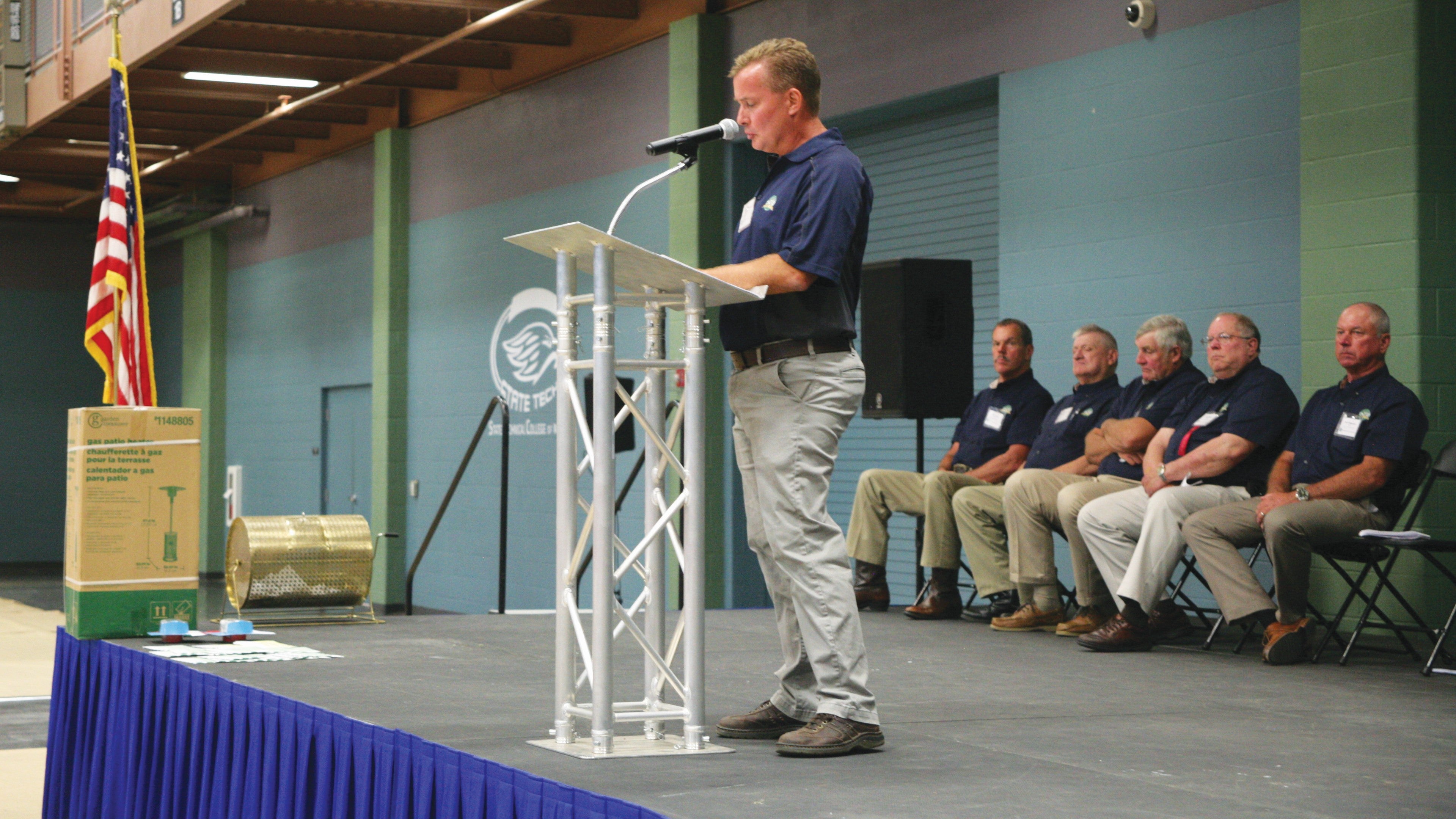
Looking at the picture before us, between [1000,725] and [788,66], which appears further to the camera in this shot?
[1000,725]

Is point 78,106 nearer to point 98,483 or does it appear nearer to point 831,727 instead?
point 98,483

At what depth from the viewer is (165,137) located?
1410cm

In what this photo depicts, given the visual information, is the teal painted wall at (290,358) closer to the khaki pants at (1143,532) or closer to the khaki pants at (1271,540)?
the khaki pants at (1143,532)

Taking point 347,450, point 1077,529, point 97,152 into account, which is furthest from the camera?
point 97,152

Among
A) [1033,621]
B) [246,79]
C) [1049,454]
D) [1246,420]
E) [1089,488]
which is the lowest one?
[1033,621]

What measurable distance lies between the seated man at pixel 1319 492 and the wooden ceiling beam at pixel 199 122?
9994mm

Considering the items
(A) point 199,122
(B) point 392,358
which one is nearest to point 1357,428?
(B) point 392,358

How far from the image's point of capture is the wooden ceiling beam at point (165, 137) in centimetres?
1367

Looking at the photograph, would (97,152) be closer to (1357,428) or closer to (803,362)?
(1357,428)

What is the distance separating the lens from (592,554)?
297 cm

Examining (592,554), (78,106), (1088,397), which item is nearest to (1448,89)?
(1088,397)

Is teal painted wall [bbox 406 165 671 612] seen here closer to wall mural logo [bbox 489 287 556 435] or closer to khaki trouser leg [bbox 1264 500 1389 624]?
wall mural logo [bbox 489 287 556 435]

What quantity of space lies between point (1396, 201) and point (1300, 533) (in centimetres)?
152

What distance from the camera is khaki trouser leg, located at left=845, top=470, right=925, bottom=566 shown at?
274 inches
